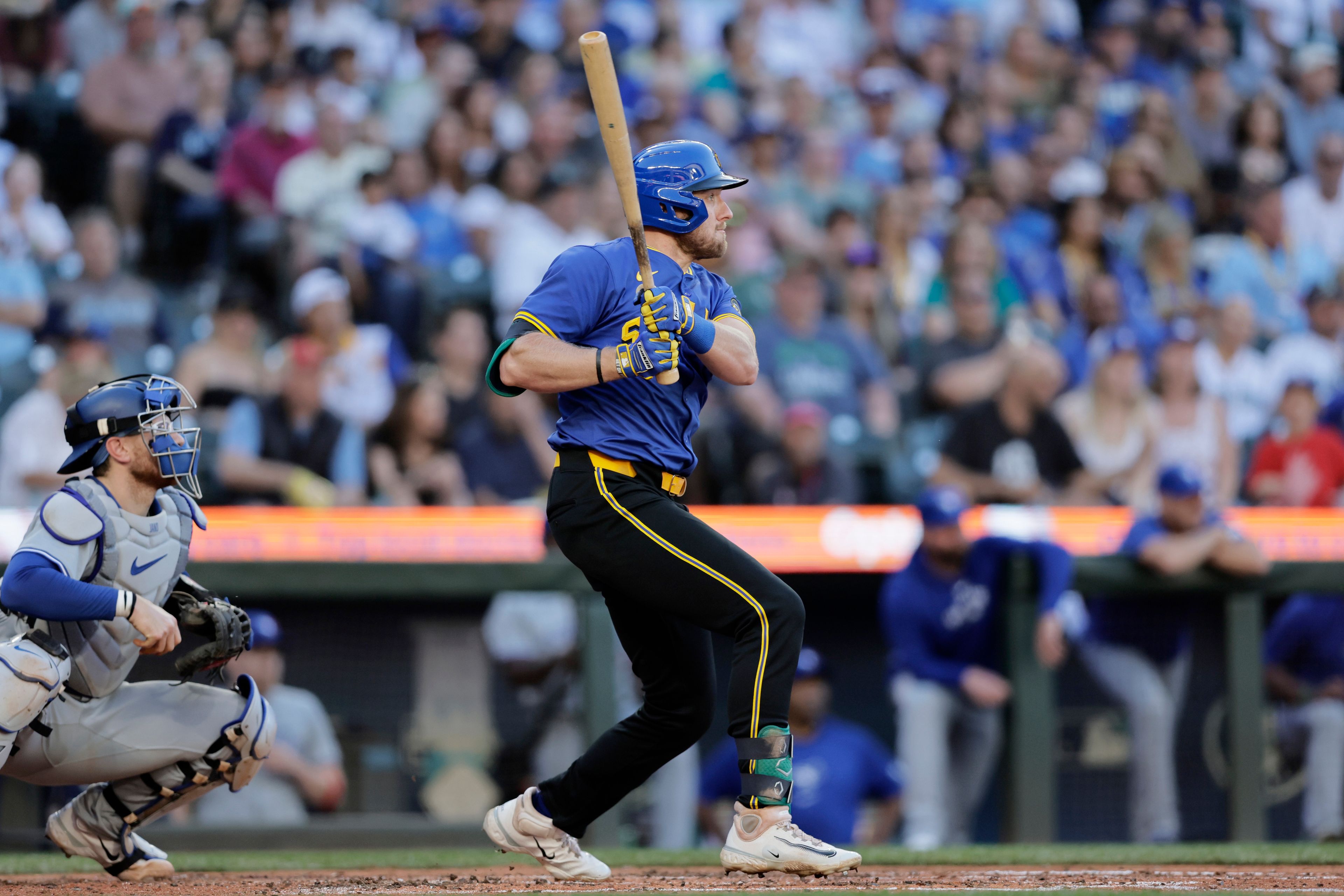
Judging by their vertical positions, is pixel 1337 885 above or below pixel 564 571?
below

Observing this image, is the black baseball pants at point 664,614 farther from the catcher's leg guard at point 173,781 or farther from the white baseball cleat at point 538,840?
the catcher's leg guard at point 173,781

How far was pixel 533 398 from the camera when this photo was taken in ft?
24.5

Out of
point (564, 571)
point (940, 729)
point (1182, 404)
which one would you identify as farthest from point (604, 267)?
point (1182, 404)

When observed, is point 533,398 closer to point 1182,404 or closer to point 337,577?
point 337,577

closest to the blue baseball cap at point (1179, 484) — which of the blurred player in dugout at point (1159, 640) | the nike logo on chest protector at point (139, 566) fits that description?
the blurred player in dugout at point (1159, 640)

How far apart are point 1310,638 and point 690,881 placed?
3.51m

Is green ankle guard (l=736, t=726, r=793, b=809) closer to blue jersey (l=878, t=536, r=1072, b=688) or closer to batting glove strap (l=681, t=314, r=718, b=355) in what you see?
batting glove strap (l=681, t=314, r=718, b=355)

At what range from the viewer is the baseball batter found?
12.4 feet

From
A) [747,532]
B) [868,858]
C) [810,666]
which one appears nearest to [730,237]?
[747,532]

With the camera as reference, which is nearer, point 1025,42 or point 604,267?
point 604,267

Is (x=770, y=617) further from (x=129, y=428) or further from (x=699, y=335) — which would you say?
(x=129, y=428)

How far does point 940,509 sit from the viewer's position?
6.24m

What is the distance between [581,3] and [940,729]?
19.4 ft

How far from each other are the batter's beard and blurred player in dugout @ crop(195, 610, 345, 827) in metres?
2.70
